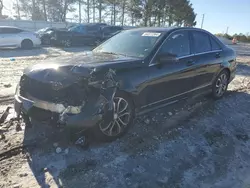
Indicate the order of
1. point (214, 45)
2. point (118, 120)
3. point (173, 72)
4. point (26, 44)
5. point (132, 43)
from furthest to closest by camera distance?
point (26, 44) < point (214, 45) < point (132, 43) < point (173, 72) < point (118, 120)

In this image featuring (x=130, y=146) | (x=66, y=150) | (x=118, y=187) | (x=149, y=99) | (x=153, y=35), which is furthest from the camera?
(x=153, y=35)

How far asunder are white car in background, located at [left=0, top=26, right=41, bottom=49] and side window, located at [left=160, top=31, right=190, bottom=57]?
1354 centimetres

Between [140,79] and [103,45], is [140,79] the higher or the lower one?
the lower one

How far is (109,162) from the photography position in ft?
11.5

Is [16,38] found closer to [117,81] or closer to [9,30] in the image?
[9,30]

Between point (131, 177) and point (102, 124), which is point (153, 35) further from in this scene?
point (131, 177)

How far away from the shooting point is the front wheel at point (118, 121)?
12.4ft

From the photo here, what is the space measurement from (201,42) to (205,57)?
343mm

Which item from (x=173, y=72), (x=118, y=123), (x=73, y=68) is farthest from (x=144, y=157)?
(x=173, y=72)

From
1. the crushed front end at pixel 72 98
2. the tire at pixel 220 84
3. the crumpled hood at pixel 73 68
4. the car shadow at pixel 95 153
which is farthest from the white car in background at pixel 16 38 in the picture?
the crushed front end at pixel 72 98

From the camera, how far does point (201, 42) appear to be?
561 centimetres

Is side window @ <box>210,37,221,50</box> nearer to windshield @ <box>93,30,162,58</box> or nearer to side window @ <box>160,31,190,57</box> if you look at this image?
side window @ <box>160,31,190,57</box>

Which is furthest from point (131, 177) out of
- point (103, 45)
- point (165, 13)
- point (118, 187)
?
point (165, 13)

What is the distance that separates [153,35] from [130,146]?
81.4 inches
